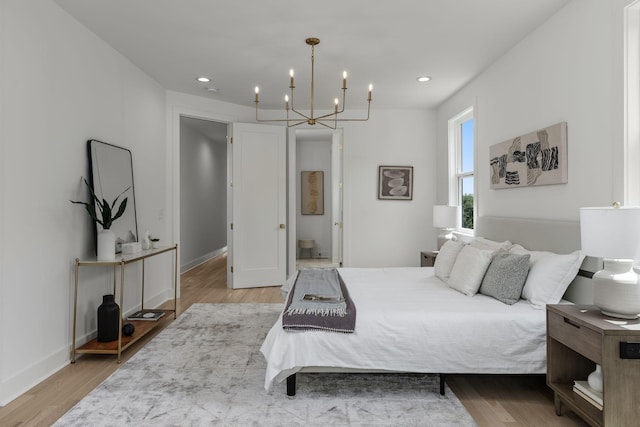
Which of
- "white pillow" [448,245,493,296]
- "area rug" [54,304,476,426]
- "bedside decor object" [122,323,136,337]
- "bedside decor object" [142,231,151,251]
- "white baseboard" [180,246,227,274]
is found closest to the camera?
"area rug" [54,304,476,426]

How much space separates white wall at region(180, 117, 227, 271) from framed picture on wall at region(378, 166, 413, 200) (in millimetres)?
3187

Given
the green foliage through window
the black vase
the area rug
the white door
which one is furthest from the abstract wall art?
the black vase

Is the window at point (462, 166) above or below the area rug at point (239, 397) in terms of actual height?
above

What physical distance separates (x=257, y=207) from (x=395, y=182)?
2.08 m

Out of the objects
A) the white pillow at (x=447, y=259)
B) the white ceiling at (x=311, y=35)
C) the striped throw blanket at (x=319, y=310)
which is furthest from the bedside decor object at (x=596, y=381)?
the white ceiling at (x=311, y=35)

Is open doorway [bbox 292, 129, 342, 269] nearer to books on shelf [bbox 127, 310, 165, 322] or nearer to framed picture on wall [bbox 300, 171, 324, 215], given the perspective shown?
framed picture on wall [bbox 300, 171, 324, 215]

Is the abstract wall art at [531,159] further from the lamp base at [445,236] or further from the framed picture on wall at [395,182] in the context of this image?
the framed picture on wall at [395,182]

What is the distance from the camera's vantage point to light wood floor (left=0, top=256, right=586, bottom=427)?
81.7 inches

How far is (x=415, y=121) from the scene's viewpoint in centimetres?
572

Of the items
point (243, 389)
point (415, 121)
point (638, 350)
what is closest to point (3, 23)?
point (243, 389)

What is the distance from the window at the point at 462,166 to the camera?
4.77m

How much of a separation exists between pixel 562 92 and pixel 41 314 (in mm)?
4005

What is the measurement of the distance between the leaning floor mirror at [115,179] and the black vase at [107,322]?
568mm

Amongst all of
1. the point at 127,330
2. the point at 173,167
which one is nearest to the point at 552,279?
the point at 127,330
